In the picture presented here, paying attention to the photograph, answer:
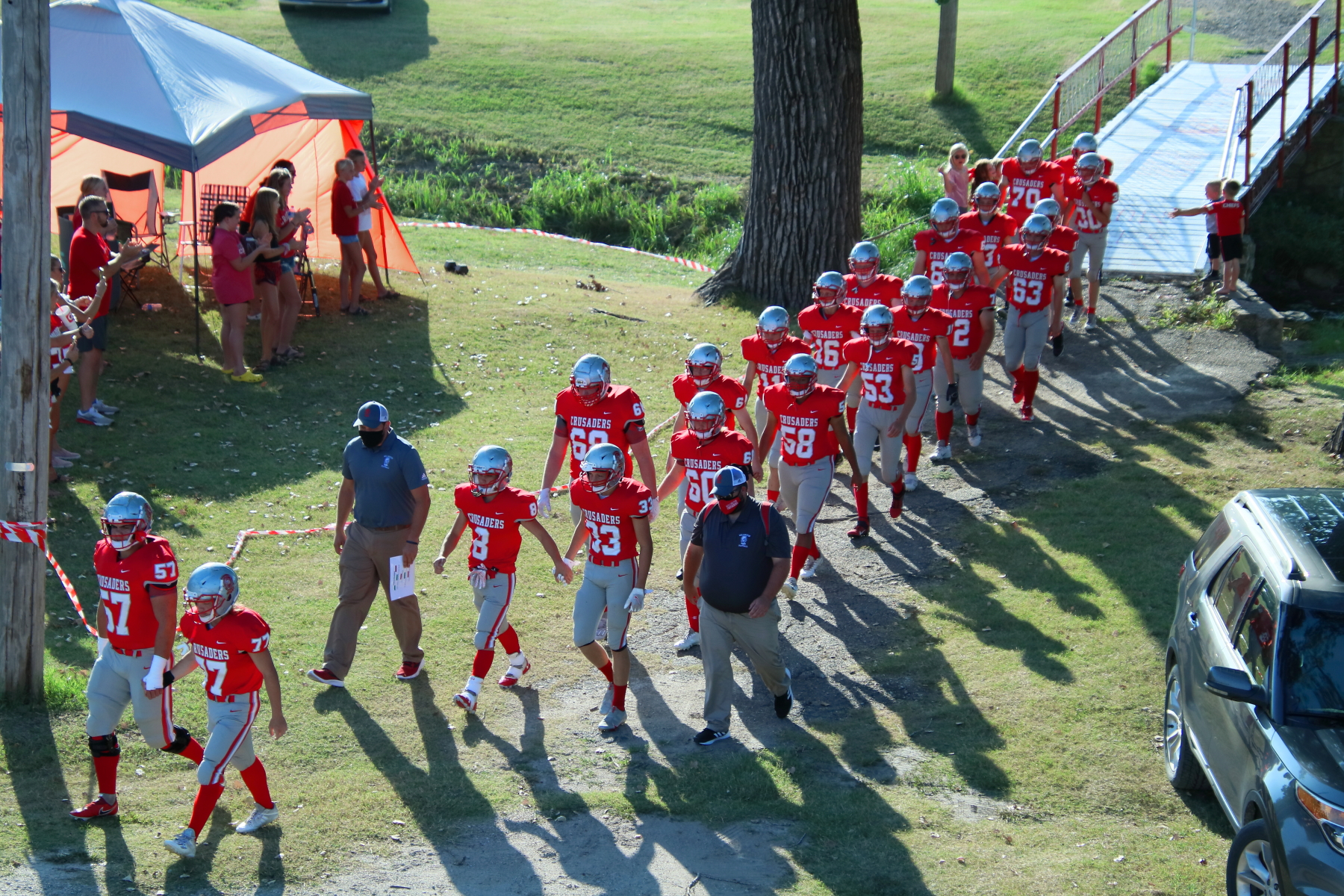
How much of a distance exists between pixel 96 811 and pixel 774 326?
613 cm

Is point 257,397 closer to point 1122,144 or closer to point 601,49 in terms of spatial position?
point 1122,144

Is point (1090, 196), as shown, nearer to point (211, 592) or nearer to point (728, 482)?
point (728, 482)

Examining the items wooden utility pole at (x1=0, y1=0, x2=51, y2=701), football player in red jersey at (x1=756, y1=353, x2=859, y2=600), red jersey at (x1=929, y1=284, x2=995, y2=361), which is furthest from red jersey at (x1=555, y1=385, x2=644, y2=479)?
red jersey at (x1=929, y1=284, x2=995, y2=361)

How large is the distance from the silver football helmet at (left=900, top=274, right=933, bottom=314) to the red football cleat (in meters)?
7.45

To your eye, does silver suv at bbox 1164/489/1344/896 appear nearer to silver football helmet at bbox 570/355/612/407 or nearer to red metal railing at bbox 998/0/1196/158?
silver football helmet at bbox 570/355/612/407

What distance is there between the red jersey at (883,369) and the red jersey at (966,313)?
1.43 meters

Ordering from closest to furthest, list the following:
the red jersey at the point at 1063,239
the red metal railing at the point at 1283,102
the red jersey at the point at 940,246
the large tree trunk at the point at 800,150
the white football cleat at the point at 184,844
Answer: the white football cleat at the point at 184,844 < the red jersey at the point at 940,246 < the red jersey at the point at 1063,239 < the large tree trunk at the point at 800,150 < the red metal railing at the point at 1283,102

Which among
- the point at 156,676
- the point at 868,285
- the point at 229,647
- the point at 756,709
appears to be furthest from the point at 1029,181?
the point at 156,676

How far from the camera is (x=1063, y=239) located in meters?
13.2

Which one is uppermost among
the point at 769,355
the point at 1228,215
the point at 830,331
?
the point at 1228,215

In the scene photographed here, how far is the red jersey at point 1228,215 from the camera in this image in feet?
48.1

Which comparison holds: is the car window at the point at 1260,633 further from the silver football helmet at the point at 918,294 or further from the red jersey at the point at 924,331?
the silver football helmet at the point at 918,294

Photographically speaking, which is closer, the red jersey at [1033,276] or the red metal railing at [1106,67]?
A: the red jersey at [1033,276]

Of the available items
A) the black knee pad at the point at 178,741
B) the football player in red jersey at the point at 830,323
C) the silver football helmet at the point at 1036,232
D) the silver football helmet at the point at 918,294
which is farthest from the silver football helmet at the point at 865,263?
the black knee pad at the point at 178,741
